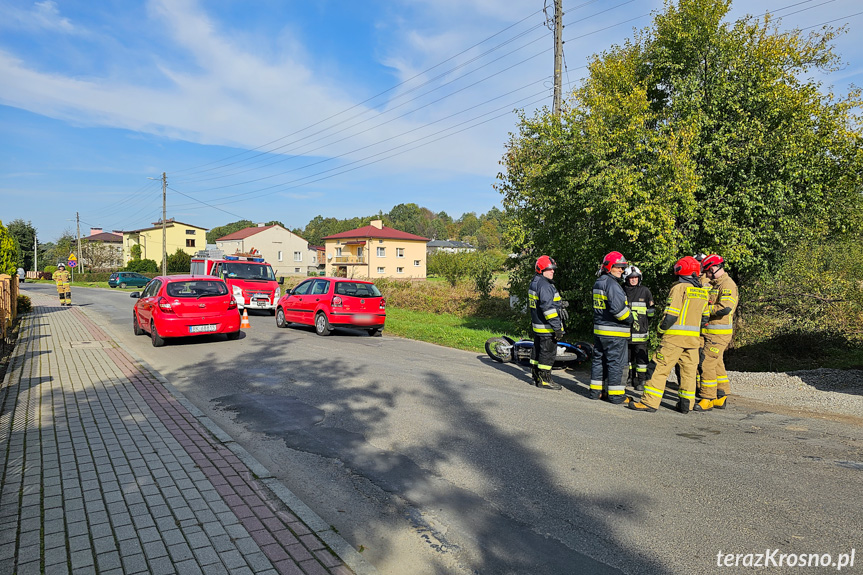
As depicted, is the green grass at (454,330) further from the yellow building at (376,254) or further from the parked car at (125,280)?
the yellow building at (376,254)

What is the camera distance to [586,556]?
3.29 m

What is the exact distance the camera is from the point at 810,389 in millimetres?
7910

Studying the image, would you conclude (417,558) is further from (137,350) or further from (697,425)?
(137,350)

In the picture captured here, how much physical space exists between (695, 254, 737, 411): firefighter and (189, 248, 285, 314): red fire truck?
50.4 feet

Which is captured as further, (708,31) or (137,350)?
(137,350)

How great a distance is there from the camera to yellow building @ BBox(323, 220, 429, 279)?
66.6 meters

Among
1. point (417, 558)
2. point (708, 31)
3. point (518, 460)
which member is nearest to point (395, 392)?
point (518, 460)

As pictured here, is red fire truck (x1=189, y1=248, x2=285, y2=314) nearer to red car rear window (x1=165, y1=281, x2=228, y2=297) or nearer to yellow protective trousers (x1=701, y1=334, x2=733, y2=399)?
red car rear window (x1=165, y1=281, x2=228, y2=297)

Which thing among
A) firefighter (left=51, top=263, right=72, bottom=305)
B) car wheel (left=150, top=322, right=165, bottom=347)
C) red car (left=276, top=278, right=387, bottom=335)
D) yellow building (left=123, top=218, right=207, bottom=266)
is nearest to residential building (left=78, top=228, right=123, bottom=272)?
yellow building (left=123, top=218, right=207, bottom=266)

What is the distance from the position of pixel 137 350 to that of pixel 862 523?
12.3 metres

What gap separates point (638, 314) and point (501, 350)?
327cm

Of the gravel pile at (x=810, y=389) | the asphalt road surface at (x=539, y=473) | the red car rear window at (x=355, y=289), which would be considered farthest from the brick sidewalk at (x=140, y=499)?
the red car rear window at (x=355, y=289)

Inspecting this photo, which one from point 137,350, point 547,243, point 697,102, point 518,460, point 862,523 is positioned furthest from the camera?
point 547,243

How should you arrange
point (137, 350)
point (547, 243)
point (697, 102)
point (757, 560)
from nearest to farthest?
point (757, 560) < point (697, 102) < point (137, 350) < point (547, 243)
